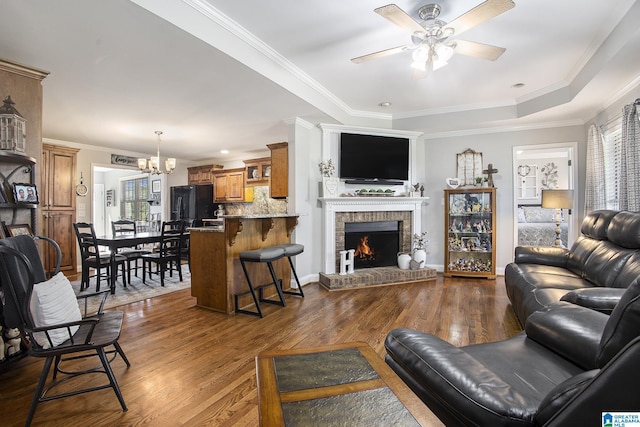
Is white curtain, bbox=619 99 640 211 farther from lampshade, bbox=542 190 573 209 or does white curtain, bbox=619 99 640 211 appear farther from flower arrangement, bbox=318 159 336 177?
flower arrangement, bbox=318 159 336 177

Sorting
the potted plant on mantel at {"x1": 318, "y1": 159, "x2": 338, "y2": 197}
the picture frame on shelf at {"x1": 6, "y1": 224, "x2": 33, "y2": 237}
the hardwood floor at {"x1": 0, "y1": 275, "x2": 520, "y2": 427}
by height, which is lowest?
the hardwood floor at {"x1": 0, "y1": 275, "x2": 520, "y2": 427}

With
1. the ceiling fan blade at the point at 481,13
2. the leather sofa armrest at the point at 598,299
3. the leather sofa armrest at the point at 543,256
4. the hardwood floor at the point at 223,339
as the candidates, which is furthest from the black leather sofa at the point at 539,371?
the leather sofa armrest at the point at 543,256

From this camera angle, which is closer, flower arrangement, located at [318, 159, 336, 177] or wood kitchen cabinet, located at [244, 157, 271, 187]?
flower arrangement, located at [318, 159, 336, 177]

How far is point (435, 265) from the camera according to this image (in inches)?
215

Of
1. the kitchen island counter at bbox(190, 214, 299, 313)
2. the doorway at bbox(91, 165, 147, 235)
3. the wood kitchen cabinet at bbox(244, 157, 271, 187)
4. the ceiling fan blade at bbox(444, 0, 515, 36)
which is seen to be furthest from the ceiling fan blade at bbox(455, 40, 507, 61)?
the doorway at bbox(91, 165, 147, 235)

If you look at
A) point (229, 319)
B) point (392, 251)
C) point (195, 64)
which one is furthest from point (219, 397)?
point (392, 251)

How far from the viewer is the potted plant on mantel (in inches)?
182

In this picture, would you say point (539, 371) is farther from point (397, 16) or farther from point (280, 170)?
point (280, 170)

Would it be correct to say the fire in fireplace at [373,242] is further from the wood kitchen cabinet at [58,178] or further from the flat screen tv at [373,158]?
the wood kitchen cabinet at [58,178]

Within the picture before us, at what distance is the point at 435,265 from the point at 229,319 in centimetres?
371

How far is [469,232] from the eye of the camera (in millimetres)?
5145

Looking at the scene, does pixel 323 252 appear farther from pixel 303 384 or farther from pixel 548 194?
pixel 303 384

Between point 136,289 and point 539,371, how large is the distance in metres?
4.72

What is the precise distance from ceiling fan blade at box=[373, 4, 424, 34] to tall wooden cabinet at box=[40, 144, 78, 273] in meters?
5.74
